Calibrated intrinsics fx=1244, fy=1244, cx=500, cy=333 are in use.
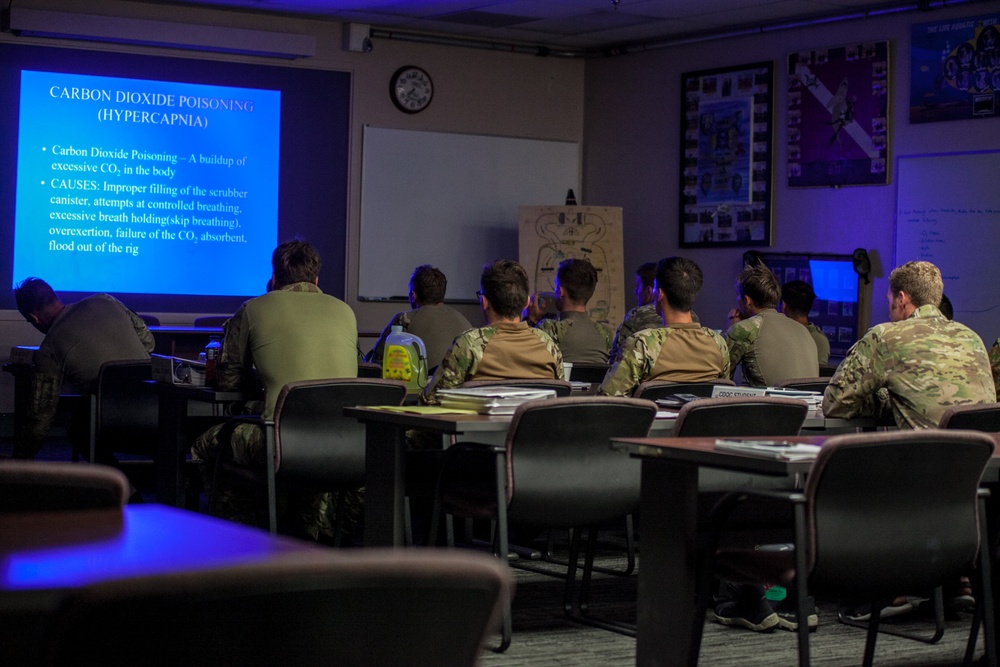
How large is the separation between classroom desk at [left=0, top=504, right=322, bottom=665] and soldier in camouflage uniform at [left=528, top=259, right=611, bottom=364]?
15.4 ft

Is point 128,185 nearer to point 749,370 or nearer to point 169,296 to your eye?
point 169,296

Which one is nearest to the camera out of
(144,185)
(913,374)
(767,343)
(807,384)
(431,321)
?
(913,374)

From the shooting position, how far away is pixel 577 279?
6.40 metres

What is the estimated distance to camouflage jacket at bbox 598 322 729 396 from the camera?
15.4 ft

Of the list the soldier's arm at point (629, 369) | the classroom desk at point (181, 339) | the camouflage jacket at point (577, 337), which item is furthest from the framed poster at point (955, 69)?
the classroom desk at point (181, 339)

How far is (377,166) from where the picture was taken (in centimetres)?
980

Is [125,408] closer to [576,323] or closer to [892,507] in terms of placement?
[576,323]

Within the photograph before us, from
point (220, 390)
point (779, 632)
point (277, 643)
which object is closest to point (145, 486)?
point (220, 390)

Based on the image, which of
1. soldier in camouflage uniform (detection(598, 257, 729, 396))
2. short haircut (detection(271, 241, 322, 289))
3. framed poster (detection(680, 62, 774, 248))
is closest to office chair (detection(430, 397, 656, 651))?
soldier in camouflage uniform (detection(598, 257, 729, 396))

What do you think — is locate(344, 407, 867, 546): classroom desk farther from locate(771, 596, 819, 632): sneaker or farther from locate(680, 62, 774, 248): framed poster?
locate(680, 62, 774, 248): framed poster

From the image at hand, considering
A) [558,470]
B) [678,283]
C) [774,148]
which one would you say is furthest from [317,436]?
[774,148]

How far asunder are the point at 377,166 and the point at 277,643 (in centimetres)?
895

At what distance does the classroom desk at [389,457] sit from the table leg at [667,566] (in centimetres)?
64

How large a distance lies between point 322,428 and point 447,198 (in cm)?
582
